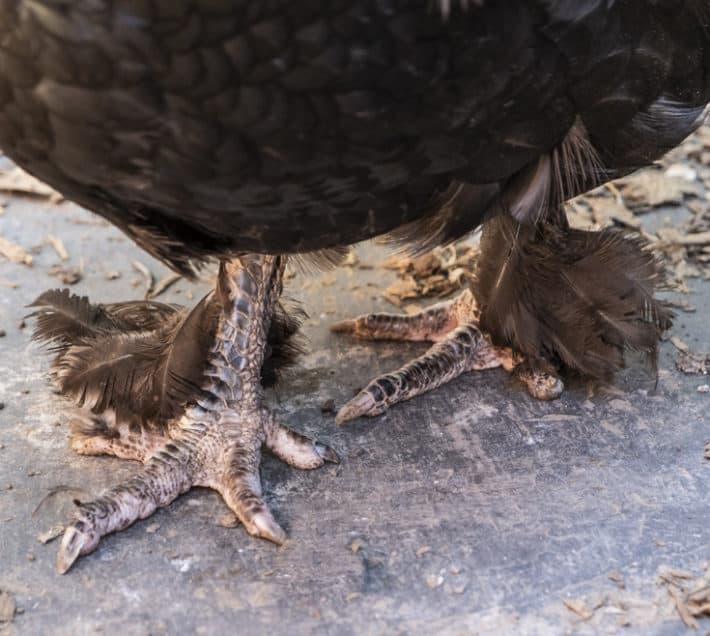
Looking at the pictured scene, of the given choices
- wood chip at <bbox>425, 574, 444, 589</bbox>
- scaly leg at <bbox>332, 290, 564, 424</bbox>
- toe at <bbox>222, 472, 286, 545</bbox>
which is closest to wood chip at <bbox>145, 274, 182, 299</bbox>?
scaly leg at <bbox>332, 290, 564, 424</bbox>

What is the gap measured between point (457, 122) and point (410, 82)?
0.13 metres

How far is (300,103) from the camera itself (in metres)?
1.42

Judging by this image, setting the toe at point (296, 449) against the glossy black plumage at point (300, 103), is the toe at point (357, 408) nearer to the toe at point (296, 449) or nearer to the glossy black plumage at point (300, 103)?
the toe at point (296, 449)

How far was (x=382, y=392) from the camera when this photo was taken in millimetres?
2197

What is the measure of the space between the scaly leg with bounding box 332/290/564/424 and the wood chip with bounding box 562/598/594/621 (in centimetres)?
63

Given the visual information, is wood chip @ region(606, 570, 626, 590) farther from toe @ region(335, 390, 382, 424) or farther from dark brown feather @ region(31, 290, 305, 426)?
dark brown feather @ region(31, 290, 305, 426)

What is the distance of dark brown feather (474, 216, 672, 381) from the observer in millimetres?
2234

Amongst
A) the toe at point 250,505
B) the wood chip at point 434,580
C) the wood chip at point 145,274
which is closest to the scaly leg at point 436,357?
the toe at point 250,505

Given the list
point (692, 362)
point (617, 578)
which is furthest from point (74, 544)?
point (692, 362)

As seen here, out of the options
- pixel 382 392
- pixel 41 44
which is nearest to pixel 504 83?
pixel 41 44

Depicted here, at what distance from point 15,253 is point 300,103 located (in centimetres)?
174

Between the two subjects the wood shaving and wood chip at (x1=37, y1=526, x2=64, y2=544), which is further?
the wood shaving

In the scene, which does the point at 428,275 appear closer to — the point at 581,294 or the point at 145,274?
the point at 581,294

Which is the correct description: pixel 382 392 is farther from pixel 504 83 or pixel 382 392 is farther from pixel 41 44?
pixel 41 44
